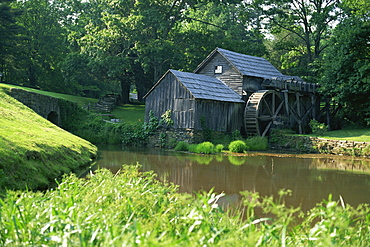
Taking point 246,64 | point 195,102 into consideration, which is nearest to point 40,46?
point 246,64

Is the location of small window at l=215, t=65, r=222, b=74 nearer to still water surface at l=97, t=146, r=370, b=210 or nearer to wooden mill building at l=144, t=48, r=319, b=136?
wooden mill building at l=144, t=48, r=319, b=136

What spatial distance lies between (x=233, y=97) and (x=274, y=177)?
14.5m

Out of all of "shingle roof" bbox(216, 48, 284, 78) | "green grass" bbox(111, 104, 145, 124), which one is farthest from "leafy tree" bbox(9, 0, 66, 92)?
"shingle roof" bbox(216, 48, 284, 78)

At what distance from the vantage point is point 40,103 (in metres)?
23.0

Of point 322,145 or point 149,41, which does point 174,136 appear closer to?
point 322,145

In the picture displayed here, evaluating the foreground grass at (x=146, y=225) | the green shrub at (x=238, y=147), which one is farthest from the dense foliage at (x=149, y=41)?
the foreground grass at (x=146, y=225)

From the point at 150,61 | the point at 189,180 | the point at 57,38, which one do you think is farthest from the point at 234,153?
the point at 57,38

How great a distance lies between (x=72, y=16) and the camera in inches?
1951

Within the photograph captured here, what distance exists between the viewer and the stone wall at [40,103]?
70.4 ft

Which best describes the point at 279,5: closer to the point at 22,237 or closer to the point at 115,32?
the point at 115,32

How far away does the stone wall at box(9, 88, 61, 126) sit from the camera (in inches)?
845

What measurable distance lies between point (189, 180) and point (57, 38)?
36.5 metres

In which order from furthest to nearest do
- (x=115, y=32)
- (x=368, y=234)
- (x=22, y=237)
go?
1. (x=115, y=32)
2. (x=368, y=234)
3. (x=22, y=237)

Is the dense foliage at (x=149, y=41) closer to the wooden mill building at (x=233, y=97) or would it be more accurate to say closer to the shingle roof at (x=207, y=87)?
the wooden mill building at (x=233, y=97)
